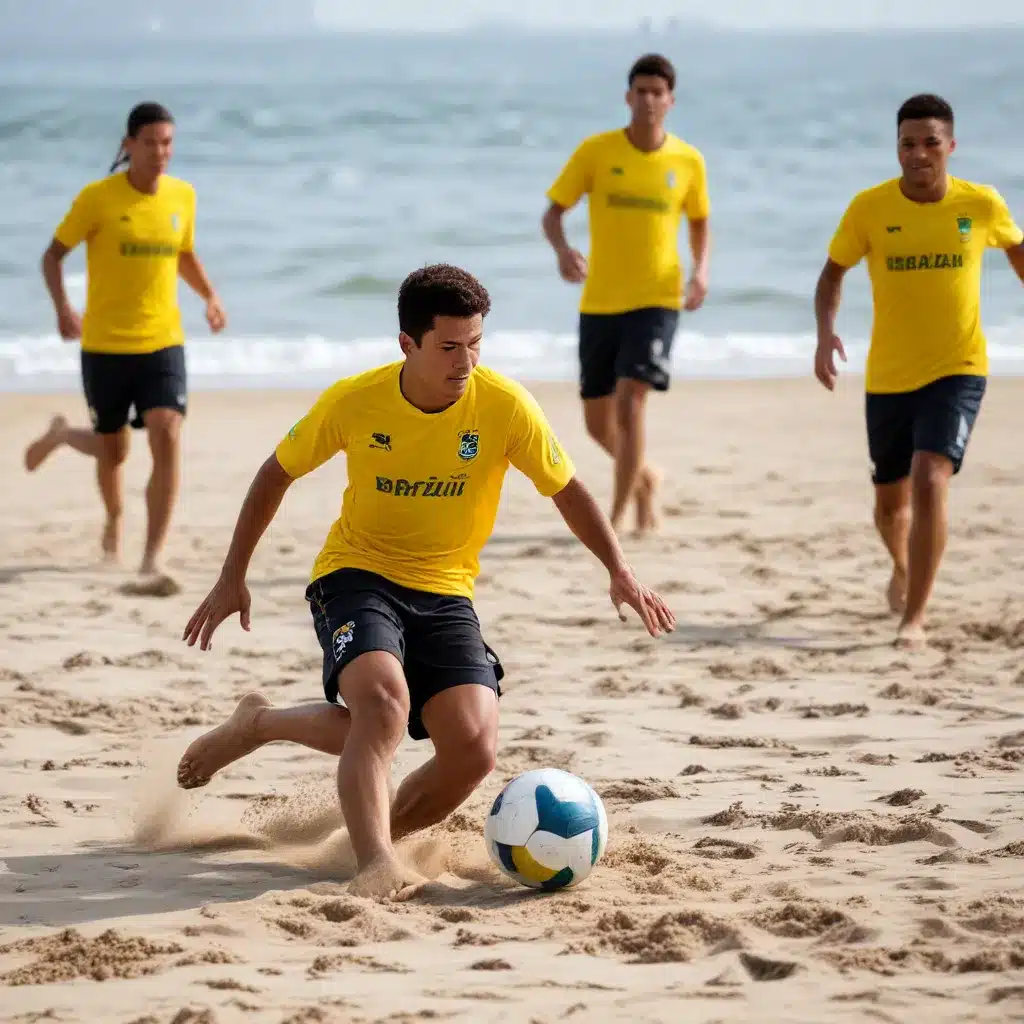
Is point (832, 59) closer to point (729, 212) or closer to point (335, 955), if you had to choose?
point (729, 212)

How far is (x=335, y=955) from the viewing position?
12.4 ft

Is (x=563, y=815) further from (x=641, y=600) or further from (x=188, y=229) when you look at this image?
(x=188, y=229)

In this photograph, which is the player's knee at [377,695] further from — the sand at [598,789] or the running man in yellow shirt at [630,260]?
the running man in yellow shirt at [630,260]

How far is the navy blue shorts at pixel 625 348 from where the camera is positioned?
8883mm

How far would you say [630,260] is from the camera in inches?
353

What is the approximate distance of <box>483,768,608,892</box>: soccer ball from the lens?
4262 mm

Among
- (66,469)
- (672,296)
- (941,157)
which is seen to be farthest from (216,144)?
(941,157)

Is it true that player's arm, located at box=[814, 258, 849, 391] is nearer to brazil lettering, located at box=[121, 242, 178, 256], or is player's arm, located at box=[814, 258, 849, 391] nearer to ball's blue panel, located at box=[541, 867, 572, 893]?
brazil lettering, located at box=[121, 242, 178, 256]

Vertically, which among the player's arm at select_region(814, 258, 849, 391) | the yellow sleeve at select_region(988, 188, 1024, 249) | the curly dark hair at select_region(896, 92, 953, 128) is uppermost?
the curly dark hair at select_region(896, 92, 953, 128)

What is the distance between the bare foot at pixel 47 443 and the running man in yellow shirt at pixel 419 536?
4.74 metres

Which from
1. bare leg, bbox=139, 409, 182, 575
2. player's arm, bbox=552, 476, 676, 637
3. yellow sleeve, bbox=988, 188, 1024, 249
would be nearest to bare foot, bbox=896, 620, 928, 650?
yellow sleeve, bbox=988, 188, 1024, 249

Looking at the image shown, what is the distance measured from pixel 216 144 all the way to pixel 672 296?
1014 inches

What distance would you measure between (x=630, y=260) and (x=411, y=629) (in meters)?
4.74

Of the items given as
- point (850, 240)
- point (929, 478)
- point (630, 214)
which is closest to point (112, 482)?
point (630, 214)
